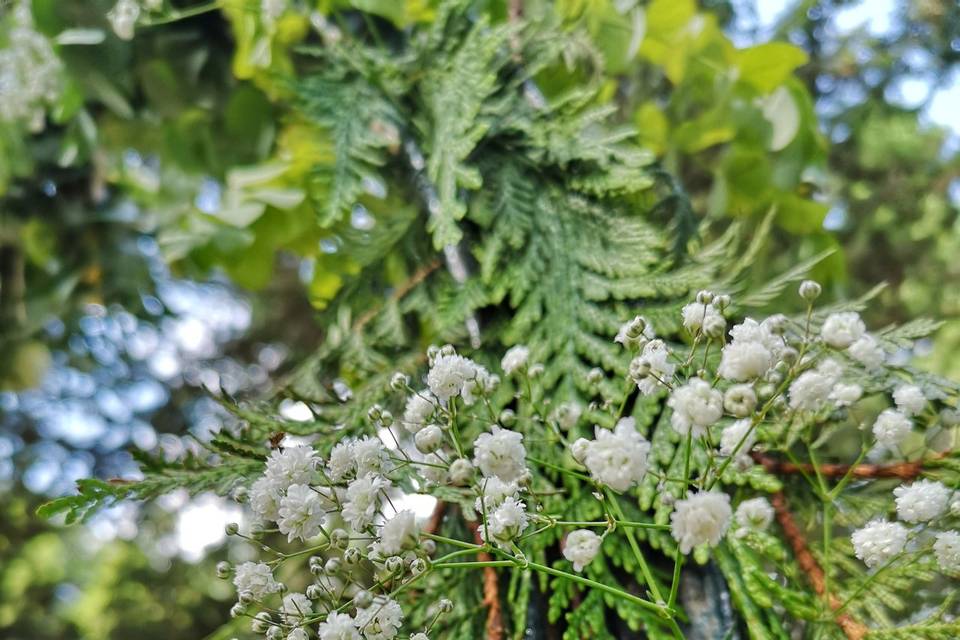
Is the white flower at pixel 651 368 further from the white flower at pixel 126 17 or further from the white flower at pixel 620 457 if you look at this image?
the white flower at pixel 126 17

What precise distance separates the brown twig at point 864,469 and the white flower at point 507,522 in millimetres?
216

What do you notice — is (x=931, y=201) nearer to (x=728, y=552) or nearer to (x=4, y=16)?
(x=728, y=552)

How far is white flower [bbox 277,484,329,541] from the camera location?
385 mm

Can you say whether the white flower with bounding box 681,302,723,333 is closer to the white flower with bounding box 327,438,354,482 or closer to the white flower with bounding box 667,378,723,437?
the white flower with bounding box 667,378,723,437

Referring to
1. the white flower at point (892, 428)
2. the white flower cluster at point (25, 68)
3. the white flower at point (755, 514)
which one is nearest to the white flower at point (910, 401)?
the white flower at point (892, 428)

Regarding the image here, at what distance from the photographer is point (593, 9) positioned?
81 centimetres

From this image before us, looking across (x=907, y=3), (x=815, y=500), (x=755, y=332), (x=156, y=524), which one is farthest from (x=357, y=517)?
(x=156, y=524)

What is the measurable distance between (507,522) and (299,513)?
0.10 metres

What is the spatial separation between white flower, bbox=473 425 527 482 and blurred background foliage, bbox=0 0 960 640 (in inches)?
8.2

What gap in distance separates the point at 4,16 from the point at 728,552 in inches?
42.2

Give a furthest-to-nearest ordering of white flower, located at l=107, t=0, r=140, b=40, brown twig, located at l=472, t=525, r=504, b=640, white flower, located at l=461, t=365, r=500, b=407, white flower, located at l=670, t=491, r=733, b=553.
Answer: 1. white flower, located at l=107, t=0, r=140, b=40
2. brown twig, located at l=472, t=525, r=504, b=640
3. white flower, located at l=461, t=365, r=500, b=407
4. white flower, located at l=670, t=491, r=733, b=553

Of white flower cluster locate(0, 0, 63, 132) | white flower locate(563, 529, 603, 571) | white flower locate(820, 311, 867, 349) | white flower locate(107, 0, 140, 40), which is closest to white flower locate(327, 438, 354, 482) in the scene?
white flower locate(563, 529, 603, 571)

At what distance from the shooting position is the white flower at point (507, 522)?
0.36m

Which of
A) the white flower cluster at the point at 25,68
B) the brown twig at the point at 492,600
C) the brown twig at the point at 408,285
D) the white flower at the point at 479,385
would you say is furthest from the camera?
the white flower cluster at the point at 25,68
